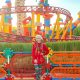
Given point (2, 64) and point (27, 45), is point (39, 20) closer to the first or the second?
point (27, 45)

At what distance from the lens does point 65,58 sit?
28.5 feet

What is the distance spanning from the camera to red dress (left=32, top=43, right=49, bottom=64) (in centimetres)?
787

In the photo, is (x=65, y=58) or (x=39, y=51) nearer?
(x=39, y=51)

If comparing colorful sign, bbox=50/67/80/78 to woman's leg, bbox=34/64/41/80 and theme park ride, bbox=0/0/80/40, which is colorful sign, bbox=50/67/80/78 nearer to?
woman's leg, bbox=34/64/41/80

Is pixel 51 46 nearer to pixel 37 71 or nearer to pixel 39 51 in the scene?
pixel 37 71

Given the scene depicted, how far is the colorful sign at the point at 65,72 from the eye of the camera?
335 inches

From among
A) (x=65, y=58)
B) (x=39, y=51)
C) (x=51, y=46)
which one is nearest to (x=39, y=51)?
(x=39, y=51)

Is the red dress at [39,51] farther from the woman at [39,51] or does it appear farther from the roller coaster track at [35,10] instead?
the roller coaster track at [35,10]

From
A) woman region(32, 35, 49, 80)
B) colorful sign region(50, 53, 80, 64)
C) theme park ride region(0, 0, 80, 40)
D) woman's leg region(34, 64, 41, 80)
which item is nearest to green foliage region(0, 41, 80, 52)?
colorful sign region(50, 53, 80, 64)

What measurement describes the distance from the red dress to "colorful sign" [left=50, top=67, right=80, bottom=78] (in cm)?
75

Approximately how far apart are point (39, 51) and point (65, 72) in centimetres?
127

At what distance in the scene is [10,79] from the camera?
27.7 feet

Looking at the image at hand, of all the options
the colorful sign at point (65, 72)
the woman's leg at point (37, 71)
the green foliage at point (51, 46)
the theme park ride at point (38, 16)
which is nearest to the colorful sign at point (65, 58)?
the colorful sign at point (65, 72)

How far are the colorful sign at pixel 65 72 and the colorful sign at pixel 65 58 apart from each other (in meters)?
0.21
